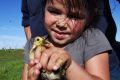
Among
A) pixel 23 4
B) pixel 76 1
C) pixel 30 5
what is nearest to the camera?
pixel 76 1

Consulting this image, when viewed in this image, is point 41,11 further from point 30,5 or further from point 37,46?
point 37,46

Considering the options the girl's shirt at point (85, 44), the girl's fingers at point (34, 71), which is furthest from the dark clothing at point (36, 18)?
the girl's fingers at point (34, 71)

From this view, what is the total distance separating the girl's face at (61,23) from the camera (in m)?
2.84

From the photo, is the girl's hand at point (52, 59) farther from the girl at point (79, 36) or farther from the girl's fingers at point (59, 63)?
the girl at point (79, 36)

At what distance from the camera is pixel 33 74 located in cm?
235

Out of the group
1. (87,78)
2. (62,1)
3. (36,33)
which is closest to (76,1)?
(62,1)

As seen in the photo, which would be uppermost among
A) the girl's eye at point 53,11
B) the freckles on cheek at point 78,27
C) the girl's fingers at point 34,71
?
the girl's eye at point 53,11

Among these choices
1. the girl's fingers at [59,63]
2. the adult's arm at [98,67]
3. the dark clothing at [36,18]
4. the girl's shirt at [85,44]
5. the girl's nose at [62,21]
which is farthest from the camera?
the dark clothing at [36,18]

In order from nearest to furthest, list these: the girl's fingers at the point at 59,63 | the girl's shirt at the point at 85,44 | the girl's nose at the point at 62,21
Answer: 1. the girl's fingers at the point at 59,63
2. the girl's nose at the point at 62,21
3. the girl's shirt at the point at 85,44

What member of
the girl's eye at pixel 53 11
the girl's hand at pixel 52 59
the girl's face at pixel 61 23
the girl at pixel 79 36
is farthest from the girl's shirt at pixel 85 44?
the girl's hand at pixel 52 59

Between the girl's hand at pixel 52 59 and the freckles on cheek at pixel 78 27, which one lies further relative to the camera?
the freckles on cheek at pixel 78 27

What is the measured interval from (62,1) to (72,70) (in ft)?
1.92

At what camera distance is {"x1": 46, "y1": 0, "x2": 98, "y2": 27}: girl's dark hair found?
287 centimetres

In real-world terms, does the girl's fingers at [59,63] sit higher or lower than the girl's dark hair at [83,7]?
lower
